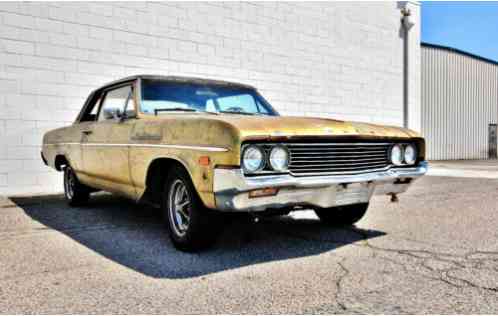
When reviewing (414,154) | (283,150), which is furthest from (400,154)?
(283,150)

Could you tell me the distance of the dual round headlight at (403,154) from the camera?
3928 millimetres

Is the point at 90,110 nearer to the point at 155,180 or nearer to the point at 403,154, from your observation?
the point at 155,180

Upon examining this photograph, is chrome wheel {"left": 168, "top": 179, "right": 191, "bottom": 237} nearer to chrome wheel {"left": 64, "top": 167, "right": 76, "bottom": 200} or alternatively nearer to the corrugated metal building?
chrome wheel {"left": 64, "top": 167, "right": 76, "bottom": 200}

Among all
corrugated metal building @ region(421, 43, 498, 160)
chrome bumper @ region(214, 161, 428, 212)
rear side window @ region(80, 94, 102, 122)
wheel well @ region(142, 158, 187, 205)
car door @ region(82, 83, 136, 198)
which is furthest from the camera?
corrugated metal building @ region(421, 43, 498, 160)

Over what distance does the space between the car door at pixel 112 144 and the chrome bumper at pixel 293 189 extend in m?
1.41

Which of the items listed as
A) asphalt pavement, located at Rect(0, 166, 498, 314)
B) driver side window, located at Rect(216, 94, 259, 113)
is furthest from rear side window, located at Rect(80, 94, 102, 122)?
driver side window, located at Rect(216, 94, 259, 113)

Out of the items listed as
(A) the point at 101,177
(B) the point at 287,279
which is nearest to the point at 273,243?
(B) the point at 287,279

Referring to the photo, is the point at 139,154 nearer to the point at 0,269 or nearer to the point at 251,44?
the point at 0,269

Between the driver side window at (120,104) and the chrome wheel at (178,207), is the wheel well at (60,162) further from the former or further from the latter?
the chrome wheel at (178,207)

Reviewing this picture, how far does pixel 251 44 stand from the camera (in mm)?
9844

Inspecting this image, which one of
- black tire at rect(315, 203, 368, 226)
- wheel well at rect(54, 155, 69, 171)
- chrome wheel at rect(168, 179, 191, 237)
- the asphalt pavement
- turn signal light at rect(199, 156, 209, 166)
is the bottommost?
the asphalt pavement

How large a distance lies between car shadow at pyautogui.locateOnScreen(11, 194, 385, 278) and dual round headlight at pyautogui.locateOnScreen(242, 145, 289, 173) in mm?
674

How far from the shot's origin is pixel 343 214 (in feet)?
15.0

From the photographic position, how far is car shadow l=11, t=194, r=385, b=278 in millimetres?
3330
